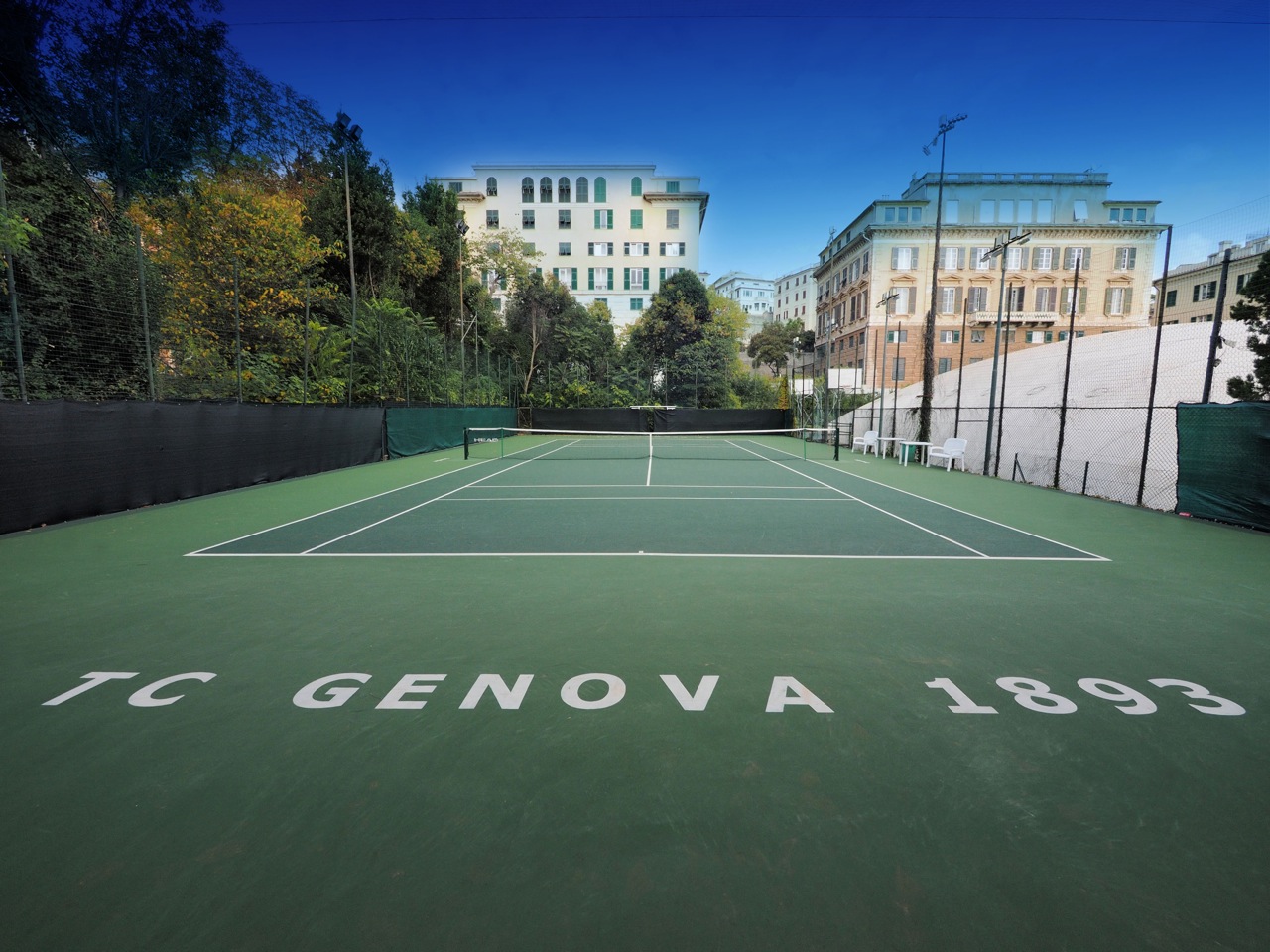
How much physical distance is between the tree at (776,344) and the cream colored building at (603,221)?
52.2 feet

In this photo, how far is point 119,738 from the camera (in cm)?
316

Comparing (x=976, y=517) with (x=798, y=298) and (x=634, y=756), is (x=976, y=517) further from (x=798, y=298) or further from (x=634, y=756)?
(x=798, y=298)

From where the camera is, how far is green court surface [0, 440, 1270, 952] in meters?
2.09

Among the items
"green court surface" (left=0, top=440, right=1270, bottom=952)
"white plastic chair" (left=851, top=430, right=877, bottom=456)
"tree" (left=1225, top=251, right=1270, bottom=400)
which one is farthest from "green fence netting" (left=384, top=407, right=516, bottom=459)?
"tree" (left=1225, top=251, right=1270, bottom=400)

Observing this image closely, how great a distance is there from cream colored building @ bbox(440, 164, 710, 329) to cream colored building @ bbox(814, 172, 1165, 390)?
16.8 meters

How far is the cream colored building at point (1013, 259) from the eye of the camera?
4966cm

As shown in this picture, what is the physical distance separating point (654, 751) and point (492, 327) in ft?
137

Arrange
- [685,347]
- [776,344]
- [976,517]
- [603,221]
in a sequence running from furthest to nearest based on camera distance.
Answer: [776,344] → [603,221] → [685,347] → [976,517]

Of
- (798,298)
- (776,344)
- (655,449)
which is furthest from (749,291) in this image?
(655,449)

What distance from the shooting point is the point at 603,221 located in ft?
191

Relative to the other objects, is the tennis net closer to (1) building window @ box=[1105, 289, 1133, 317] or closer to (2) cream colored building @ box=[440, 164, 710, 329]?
(2) cream colored building @ box=[440, 164, 710, 329]

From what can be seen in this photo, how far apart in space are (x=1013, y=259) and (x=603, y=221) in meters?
34.2

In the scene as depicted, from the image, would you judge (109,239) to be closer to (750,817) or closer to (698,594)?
(698,594)

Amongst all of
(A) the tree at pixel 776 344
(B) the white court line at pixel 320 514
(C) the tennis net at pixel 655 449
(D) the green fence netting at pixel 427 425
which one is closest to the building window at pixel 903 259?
(A) the tree at pixel 776 344
